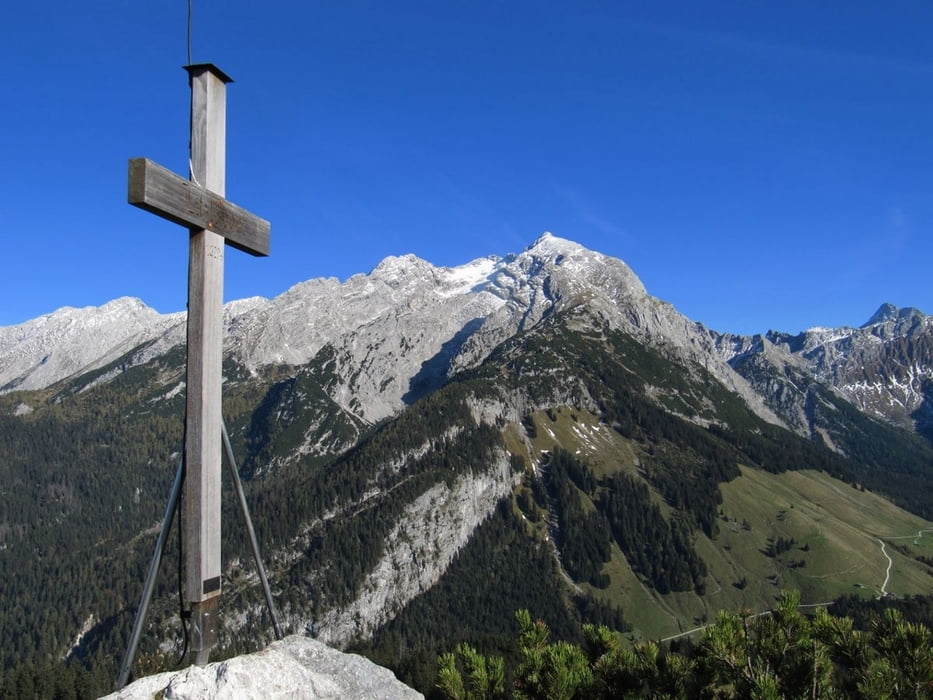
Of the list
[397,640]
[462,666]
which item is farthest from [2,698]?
[462,666]

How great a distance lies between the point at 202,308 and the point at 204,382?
0.94m

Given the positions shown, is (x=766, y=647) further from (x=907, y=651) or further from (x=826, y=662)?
(x=907, y=651)

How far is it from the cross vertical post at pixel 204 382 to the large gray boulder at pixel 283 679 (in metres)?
0.96

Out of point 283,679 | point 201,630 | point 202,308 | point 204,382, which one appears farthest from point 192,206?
point 283,679

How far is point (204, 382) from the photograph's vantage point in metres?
8.65

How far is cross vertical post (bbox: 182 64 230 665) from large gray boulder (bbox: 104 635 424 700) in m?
0.96

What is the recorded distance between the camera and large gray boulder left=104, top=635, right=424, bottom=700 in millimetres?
7281

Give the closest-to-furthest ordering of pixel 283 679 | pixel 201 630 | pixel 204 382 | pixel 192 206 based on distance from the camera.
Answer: pixel 283 679
pixel 201 630
pixel 204 382
pixel 192 206

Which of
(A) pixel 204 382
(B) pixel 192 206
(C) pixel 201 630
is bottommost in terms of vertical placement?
(C) pixel 201 630

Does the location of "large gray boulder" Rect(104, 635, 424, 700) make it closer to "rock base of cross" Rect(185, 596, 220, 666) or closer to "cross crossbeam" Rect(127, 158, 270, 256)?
"rock base of cross" Rect(185, 596, 220, 666)

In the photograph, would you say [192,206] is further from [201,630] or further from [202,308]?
[201,630]

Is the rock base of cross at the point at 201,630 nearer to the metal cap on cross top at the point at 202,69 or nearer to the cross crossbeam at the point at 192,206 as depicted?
the cross crossbeam at the point at 192,206

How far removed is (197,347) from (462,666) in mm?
7118

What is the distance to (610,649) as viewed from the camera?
40.2 ft
